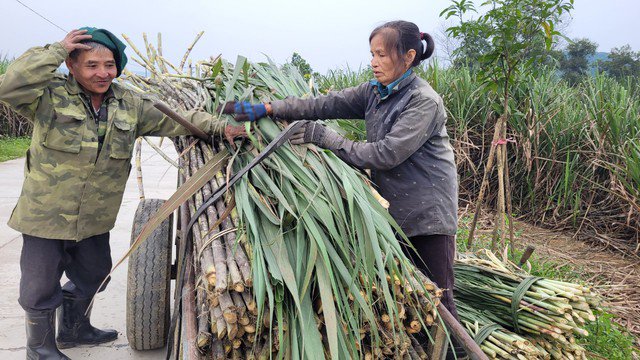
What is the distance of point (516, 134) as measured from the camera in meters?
4.83

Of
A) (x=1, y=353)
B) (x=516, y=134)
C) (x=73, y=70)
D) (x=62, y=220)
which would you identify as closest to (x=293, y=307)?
(x=62, y=220)

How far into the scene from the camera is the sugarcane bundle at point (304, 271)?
128cm

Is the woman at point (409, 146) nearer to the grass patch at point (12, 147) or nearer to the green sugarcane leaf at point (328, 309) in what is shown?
the green sugarcane leaf at point (328, 309)

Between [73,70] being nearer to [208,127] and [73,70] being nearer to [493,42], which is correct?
[208,127]

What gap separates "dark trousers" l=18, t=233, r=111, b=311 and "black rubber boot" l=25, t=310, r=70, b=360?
0.14 ft

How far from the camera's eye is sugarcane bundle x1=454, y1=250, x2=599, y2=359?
2064mm

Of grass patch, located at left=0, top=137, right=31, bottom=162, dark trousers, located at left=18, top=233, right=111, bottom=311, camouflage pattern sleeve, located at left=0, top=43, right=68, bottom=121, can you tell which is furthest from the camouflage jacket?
grass patch, located at left=0, top=137, right=31, bottom=162

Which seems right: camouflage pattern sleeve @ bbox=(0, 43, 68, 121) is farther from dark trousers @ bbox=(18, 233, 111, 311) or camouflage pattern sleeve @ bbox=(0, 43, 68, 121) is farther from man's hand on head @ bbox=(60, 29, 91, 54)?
dark trousers @ bbox=(18, 233, 111, 311)

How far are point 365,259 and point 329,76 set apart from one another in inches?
244

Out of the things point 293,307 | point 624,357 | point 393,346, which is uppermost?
point 293,307

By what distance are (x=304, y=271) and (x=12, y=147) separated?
9771 millimetres

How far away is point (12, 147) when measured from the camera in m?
9.12

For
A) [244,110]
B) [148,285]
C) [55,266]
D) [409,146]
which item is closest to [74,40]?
[244,110]

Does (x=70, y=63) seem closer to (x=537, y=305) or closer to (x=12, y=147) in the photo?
(x=537, y=305)
